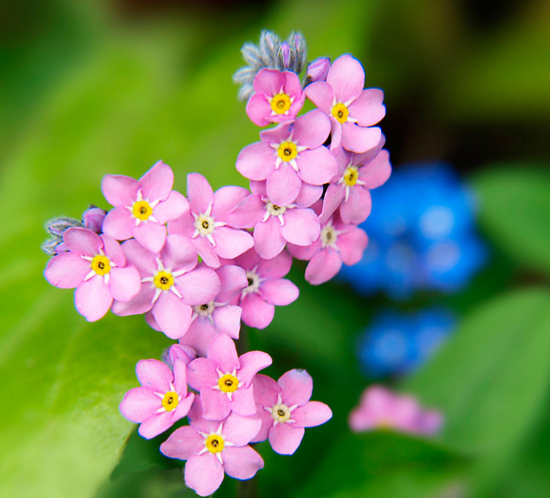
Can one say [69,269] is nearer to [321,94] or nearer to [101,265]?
[101,265]

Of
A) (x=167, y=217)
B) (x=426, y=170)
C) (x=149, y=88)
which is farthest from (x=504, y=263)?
(x=167, y=217)

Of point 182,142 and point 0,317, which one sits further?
point 182,142

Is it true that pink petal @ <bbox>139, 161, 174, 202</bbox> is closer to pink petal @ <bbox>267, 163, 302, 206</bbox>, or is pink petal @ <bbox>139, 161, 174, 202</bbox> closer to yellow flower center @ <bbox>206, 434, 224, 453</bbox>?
pink petal @ <bbox>267, 163, 302, 206</bbox>

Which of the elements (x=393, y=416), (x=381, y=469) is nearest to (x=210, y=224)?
(x=381, y=469)

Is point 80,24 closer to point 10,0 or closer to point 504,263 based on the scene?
point 10,0

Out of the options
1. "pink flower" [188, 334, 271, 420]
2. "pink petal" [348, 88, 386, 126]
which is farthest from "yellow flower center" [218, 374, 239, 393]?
"pink petal" [348, 88, 386, 126]

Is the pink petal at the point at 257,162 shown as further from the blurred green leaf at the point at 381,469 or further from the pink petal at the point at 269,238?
the blurred green leaf at the point at 381,469
